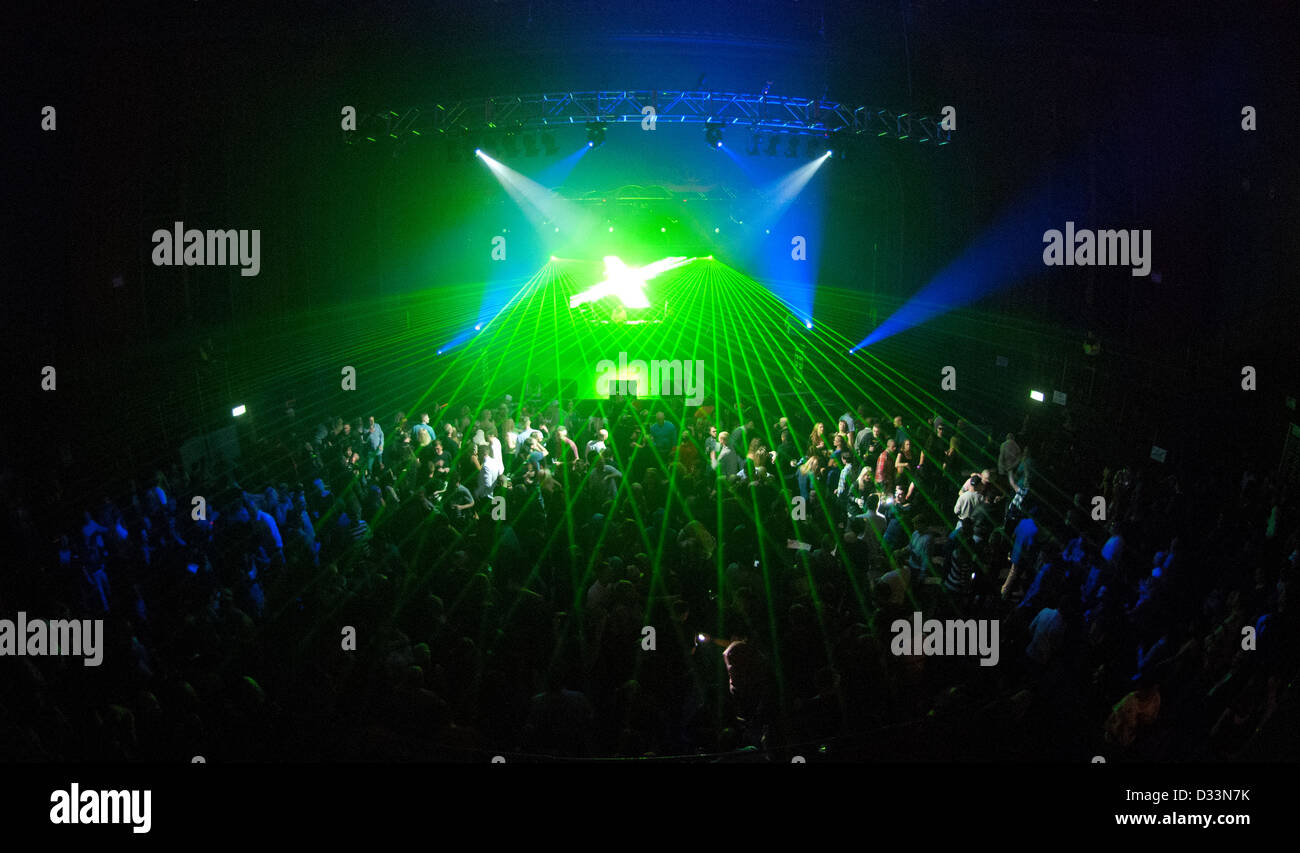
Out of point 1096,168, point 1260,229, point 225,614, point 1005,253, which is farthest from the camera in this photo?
point 1005,253

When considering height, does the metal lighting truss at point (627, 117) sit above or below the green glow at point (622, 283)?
above

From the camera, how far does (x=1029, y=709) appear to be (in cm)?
421

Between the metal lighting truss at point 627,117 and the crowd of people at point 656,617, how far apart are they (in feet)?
14.4

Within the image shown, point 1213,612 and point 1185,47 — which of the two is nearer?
point 1213,612

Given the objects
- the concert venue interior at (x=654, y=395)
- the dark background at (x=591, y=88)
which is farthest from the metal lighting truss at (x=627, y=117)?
the dark background at (x=591, y=88)

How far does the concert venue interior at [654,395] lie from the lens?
4.52 m

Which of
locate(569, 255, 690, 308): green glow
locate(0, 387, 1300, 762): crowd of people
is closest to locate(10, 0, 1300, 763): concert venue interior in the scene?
locate(0, 387, 1300, 762): crowd of people

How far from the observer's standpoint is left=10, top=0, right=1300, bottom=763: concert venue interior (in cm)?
452

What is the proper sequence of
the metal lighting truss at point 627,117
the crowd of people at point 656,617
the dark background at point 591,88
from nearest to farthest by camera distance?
1. the crowd of people at point 656,617
2. the dark background at point 591,88
3. the metal lighting truss at point 627,117

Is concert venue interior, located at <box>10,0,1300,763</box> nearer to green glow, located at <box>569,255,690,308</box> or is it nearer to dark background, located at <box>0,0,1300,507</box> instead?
dark background, located at <box>0,0,1300,507</box>

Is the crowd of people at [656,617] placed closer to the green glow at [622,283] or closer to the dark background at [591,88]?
the dark background at [591,88]
